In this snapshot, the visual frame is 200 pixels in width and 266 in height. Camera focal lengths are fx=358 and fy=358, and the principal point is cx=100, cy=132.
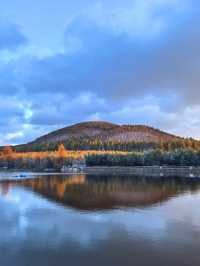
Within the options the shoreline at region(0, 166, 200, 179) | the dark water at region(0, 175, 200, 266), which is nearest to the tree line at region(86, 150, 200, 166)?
the shoreline at region(0, 166, 200, 179)

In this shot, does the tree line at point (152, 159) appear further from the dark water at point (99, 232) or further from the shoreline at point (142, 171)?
the dark water at point (99, 232)

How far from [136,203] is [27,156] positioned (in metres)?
133

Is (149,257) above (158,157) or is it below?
below

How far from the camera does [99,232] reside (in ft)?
88.6

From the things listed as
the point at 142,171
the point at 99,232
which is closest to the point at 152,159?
the point at 142,171

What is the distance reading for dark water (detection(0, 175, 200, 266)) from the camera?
2048 centimetres

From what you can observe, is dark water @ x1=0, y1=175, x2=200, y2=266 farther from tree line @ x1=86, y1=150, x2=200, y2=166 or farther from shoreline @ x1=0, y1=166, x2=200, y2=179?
tree line @ x1=86, y1=150, x2=200, y2=166

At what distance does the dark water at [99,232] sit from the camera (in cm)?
2048

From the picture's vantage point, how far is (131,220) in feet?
104

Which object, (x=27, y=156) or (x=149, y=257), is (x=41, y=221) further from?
(x=27, y=156)

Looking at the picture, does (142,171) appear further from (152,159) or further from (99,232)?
(99,232)

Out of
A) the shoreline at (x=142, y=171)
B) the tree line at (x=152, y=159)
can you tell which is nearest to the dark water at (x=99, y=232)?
the shoreline at (x=142, y=171)

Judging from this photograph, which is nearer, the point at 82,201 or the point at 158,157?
the point at 82,201

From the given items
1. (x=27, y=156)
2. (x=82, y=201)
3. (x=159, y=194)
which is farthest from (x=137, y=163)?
(x=82, y=201)
